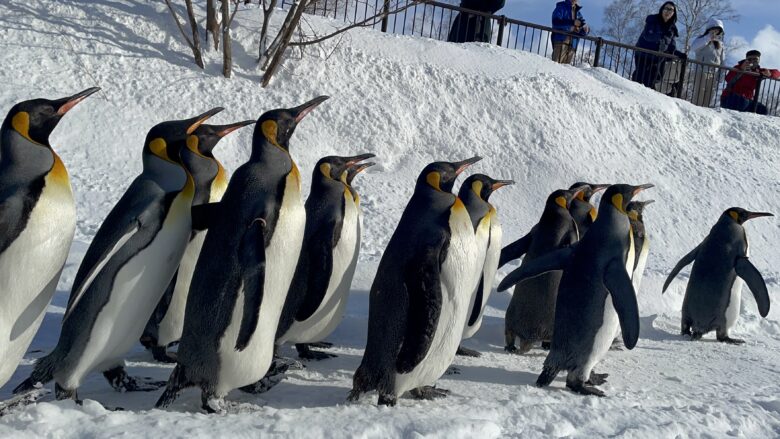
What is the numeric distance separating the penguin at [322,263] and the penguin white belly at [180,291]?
1.56 ft

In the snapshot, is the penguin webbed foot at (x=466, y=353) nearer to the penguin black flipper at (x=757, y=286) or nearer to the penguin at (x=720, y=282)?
the penguin at (x=720, y=282)

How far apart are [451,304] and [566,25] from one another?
9232mm

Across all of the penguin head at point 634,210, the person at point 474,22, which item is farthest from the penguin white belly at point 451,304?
Answer: the person at point 474,22

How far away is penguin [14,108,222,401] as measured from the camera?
107 inches

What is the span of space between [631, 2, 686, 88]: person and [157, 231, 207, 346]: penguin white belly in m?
10.2

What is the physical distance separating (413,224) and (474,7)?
8530 millimetres

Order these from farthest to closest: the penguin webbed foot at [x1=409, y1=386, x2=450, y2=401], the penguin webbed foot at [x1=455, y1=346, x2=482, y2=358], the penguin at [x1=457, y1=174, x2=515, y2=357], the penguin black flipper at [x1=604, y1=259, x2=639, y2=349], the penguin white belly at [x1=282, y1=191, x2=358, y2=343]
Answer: the penguin webbed foot at [x1=455, y1=346, x2=482, y2=358], the penguin at [x1=457, y1=174, x2=515, y2=357], the penguin white belly at [x1=282, y1=191, x2=358, y2=343], the penguin black flipper at [x1=604, y1=259, x2=639, y2=349], the penguin webbed foot at [x1=409, y1=386, x2=450, y2=401]

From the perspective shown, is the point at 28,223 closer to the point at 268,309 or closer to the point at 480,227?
the point at 268,309

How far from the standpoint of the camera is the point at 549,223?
4453 millimetres

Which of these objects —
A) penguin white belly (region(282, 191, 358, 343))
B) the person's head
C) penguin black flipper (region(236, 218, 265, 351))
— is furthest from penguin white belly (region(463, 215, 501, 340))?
the person's head

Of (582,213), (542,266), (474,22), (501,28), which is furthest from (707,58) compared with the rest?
(542,266)

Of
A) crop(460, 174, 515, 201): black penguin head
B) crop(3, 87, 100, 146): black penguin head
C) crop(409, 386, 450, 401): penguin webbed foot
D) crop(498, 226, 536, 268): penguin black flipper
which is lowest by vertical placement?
Result: crop(409, 386, 450, 401): penguin webbed foot

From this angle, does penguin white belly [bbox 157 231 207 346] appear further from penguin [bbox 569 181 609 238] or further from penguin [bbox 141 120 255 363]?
penguin [bbox 569 181 609 238]

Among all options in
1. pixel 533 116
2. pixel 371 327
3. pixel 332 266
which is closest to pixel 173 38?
pixel 533 116
